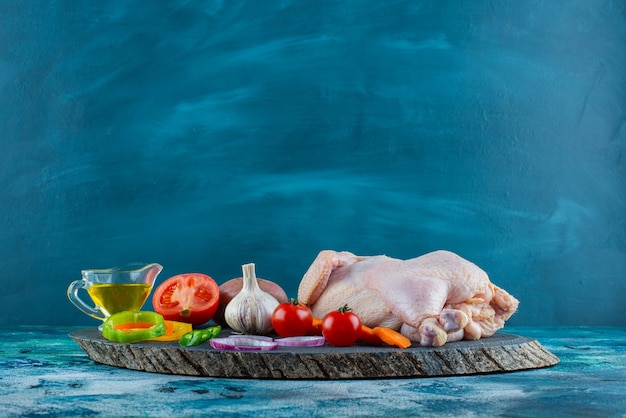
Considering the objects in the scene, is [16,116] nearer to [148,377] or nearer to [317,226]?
[317,226]

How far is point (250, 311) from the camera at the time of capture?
7.69ft

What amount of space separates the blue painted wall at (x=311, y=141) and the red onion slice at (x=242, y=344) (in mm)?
1533

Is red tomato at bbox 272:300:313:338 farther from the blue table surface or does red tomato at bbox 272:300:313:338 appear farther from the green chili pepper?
the blue table surface

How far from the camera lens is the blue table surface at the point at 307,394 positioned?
58.4 inches

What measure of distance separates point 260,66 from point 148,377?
2.00 meters

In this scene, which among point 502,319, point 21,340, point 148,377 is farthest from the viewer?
point 21,340

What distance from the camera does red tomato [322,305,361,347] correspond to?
6.50 feet

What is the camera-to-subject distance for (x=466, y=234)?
3.52m

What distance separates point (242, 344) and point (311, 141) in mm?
1717

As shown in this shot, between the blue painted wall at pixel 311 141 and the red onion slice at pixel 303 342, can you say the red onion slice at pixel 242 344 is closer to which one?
the red onion slice at pixel 303 342

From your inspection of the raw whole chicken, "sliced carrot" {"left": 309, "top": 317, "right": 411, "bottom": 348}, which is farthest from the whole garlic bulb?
"sliced carrot" {"left": 309, "top": 317, "right": 411, "bottom": 348}

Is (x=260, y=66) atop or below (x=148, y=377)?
atop

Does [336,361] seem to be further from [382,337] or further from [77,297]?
[77,297]

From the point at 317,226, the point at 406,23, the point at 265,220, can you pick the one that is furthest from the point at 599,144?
the point at 265,220
